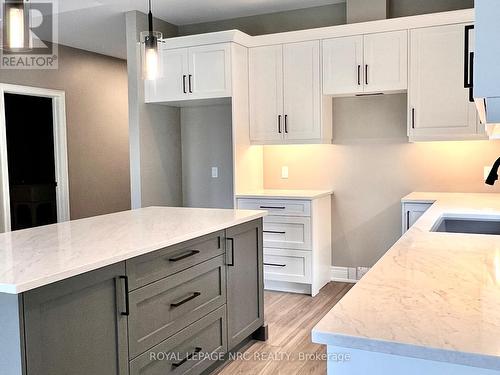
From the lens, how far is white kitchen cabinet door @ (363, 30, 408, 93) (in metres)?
3.95

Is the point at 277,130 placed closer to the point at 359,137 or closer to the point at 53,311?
the point at 359,137

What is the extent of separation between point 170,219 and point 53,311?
1208 millimetres

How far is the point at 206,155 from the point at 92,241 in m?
3.06

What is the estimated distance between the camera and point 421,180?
4.30 m

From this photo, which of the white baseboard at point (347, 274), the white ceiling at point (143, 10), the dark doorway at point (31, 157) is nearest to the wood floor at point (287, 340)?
the white baseboard at point (347, 274)

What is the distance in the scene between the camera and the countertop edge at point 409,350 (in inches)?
33.1

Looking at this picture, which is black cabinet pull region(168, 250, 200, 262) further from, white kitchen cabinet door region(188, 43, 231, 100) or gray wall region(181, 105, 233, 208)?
gray wall region(181, 105, 233, 208)

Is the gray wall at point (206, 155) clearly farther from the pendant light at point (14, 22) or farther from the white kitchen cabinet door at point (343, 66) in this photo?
the pendant light at point (14, 22)

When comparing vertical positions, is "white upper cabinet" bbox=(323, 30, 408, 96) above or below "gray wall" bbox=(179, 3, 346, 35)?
below

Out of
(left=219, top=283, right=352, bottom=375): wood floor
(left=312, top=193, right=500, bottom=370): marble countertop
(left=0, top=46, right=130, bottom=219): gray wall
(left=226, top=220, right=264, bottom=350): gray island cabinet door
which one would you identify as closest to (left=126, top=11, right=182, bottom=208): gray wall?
(left=0, top=46, right=130, bottom=219): gray wall

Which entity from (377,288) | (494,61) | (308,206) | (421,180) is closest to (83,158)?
(308,206)

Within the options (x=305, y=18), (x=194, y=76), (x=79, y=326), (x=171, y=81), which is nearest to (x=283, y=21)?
(x=305, y=18)

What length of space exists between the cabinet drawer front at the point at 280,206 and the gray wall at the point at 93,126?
2.63m

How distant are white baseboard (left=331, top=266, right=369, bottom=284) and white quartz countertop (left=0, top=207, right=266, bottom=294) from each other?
6.35ft
